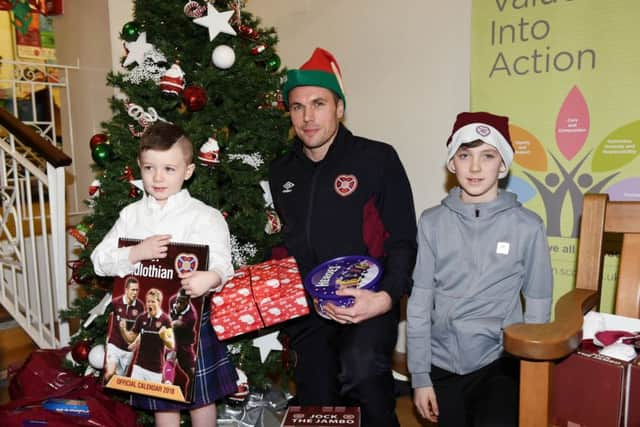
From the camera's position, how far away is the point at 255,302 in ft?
5.94

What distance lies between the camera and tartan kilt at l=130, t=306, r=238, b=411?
1763 millimetres

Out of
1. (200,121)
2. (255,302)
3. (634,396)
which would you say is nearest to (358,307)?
(255,302)

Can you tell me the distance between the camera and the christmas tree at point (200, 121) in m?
2.02

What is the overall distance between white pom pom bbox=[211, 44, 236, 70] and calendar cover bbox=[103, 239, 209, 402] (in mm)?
790

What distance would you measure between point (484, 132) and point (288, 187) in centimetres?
82

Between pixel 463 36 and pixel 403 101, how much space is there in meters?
0.46

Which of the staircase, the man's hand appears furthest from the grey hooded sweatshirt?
the staircase

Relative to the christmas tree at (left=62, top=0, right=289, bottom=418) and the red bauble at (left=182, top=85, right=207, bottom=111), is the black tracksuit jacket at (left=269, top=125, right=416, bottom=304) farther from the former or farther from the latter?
the red bauble at (left=182, top=85, right=207, bottom=111)

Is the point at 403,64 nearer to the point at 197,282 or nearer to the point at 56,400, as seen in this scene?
the point at 197,282

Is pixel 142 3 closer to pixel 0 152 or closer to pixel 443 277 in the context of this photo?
pixel 443 277

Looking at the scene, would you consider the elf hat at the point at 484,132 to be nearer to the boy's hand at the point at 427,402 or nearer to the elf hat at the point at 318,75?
the elf hat at the point at 318,75

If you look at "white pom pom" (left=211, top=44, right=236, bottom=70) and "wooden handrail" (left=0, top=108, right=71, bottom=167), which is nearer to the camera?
"white pom pom" (left=211, top=44, right=236, bottom=70)

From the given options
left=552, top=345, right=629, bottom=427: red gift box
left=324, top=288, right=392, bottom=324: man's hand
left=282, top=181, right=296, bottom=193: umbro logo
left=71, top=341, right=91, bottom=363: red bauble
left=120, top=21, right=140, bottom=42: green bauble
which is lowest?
left=71, top=341, right=91, bottom=363: red bauble

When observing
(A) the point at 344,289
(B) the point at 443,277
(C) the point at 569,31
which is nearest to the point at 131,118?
(A) the point at 344,289
